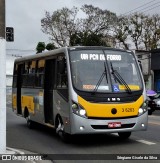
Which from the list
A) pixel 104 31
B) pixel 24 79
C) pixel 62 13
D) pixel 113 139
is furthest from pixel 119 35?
pixel 113 139

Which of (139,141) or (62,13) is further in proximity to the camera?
(62,13)

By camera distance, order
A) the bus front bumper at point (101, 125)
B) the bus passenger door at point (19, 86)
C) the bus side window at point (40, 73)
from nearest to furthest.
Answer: the bus front bumper at point (101, 125) < the bus side window at point (40, 73) < the bus passenger door at point (19, 86)

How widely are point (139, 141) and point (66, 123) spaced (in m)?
2.27

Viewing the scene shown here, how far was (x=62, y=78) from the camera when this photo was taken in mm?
11336

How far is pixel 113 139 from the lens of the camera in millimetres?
12000

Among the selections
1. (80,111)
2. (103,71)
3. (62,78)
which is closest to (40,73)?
(62,78)

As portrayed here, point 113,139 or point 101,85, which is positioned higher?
point 101,85

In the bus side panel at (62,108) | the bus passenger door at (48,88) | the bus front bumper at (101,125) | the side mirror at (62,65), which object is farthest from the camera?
the bus passenger door at (48,88)

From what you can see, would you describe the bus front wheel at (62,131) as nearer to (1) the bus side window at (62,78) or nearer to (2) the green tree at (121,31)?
(1) the bus side window at (62,78)

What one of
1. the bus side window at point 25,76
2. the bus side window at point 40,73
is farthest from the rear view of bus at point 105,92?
the bus side window at point 25,76

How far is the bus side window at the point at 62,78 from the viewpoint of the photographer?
11.0m

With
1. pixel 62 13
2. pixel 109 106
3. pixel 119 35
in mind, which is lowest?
pixel 109 106

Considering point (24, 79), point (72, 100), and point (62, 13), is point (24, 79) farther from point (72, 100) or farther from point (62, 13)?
point (62, 13)

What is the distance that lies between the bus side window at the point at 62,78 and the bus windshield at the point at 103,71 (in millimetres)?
293
